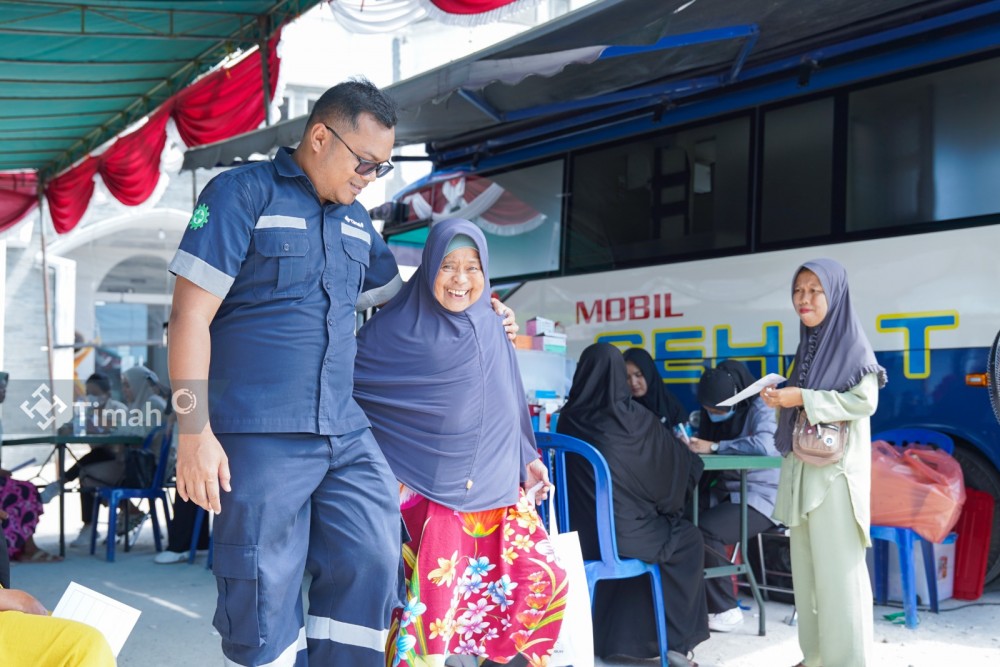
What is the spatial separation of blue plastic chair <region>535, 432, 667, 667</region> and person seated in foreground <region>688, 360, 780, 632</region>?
63cm

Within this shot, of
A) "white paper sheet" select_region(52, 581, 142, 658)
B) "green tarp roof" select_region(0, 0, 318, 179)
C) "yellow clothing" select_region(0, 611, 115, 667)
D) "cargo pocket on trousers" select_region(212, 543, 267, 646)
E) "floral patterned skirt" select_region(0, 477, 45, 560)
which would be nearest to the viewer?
"yellow clothing" select_region(0, 611, 115, 667)

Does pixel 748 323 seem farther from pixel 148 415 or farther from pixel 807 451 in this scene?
pixel 148 415

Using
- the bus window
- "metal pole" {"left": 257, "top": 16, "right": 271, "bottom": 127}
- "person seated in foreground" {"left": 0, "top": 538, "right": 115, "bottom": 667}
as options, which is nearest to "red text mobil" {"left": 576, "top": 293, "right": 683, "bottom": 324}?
the bus window

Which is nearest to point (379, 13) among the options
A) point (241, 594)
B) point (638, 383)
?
point (638, 383)

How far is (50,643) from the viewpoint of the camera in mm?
1642

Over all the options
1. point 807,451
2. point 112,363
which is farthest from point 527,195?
point 112,363

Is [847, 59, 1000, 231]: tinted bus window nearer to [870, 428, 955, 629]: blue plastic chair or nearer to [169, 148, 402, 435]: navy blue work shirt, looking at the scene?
[870, 428, 955, 629]: blue plastic chair

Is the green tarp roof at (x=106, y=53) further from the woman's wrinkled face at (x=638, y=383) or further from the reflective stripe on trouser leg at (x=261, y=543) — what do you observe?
the reflective stripe on trouser leg at (x=261, y=543)

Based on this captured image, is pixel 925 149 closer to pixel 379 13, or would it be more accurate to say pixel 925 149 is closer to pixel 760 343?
pixel 760 343

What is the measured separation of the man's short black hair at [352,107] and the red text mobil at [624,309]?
3.86 meters

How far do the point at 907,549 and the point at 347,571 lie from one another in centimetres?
308

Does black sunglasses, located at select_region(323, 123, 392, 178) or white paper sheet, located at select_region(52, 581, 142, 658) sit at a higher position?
black sunglasses, located at select_region(323, 123, 392, 178)

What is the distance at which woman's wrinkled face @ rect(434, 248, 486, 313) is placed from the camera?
2762 millimetres

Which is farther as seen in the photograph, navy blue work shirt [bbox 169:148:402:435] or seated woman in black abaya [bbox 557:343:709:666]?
seated woman in black abaya [bbox 557:343:709:666]
